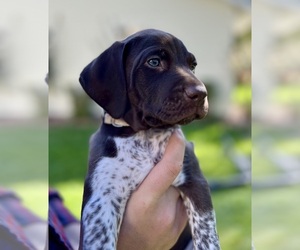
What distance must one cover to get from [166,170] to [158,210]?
5.7 inches

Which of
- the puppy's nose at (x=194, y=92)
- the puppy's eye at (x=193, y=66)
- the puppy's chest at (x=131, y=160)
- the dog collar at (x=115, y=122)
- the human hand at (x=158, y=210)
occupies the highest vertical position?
the puppy's eye at (x=193, y=66)

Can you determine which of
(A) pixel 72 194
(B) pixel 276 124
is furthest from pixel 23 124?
(B) pixel 276 124

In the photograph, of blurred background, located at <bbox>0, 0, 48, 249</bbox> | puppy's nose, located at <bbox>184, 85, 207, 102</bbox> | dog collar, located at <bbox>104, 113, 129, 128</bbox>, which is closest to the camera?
puppy's nose, located at <bbox>184, 85, 207, 102</bbox>

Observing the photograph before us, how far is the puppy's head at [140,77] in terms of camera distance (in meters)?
1.38

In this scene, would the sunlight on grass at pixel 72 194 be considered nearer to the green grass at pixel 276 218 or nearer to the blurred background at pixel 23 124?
the blurred background at pixel 23 124

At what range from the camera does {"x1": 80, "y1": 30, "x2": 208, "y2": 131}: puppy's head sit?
1.38 m

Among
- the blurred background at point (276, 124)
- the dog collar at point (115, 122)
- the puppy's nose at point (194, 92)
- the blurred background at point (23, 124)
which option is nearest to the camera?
the puppy's nose at point (194, 92)

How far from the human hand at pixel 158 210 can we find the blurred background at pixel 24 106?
298 millimetres

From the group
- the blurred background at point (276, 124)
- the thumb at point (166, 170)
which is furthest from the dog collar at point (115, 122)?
the blurred background at point (276, 124)

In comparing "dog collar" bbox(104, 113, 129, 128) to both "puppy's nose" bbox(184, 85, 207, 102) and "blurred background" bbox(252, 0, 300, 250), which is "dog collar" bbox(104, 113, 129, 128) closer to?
"puppy's nose" bbox(184, 85, 207, 102)

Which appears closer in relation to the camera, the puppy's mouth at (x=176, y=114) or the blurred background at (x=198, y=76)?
the puppy's mouth at (x=176, y=114)

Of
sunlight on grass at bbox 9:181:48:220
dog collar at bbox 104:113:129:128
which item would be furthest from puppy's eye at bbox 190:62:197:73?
sunlight on grass at bbox 9:181:48:220

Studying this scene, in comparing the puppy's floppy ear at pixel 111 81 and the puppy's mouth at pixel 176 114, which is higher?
the puppy's floppy ear at pixel 111 81

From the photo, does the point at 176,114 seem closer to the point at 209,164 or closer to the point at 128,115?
the point at 128,115
